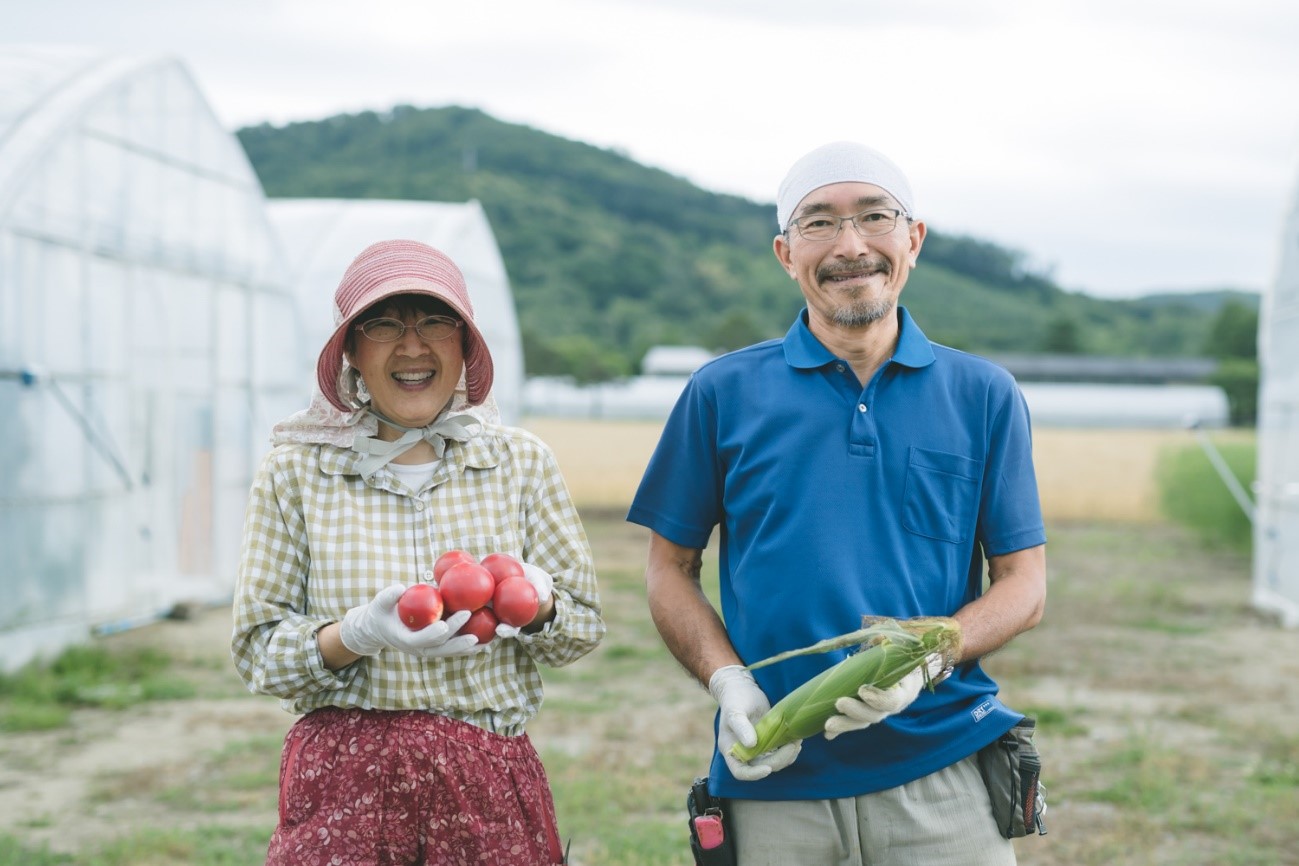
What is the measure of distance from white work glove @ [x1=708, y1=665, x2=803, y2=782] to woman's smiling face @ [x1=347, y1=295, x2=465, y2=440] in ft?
2.61

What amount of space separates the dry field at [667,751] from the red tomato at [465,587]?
131 inches

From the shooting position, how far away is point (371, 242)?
16.2 meters

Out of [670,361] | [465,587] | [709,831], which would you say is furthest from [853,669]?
[670,361]

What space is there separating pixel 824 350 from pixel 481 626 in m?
0.93

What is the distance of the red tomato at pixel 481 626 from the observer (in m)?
2.31

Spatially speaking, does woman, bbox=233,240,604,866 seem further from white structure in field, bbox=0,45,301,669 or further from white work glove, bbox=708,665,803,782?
white structure in field, bbox=0,45,301,669

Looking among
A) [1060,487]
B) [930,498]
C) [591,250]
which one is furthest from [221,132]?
[591,250]

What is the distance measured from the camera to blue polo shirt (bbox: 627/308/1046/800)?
8.36ft

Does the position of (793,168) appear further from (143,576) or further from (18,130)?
(143,576)

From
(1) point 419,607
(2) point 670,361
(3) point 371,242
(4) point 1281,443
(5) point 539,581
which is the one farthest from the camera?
(2) point 670,361

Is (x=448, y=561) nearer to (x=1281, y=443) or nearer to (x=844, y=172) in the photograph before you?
(x=844, y=172)

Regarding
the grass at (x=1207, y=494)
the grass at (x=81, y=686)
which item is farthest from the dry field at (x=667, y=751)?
the grass at (x=1207, y=494)

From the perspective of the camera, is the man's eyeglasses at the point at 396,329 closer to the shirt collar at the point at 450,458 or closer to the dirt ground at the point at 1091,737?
the shirt collar at the point at 450,458

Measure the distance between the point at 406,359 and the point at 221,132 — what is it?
10680 millimetres
